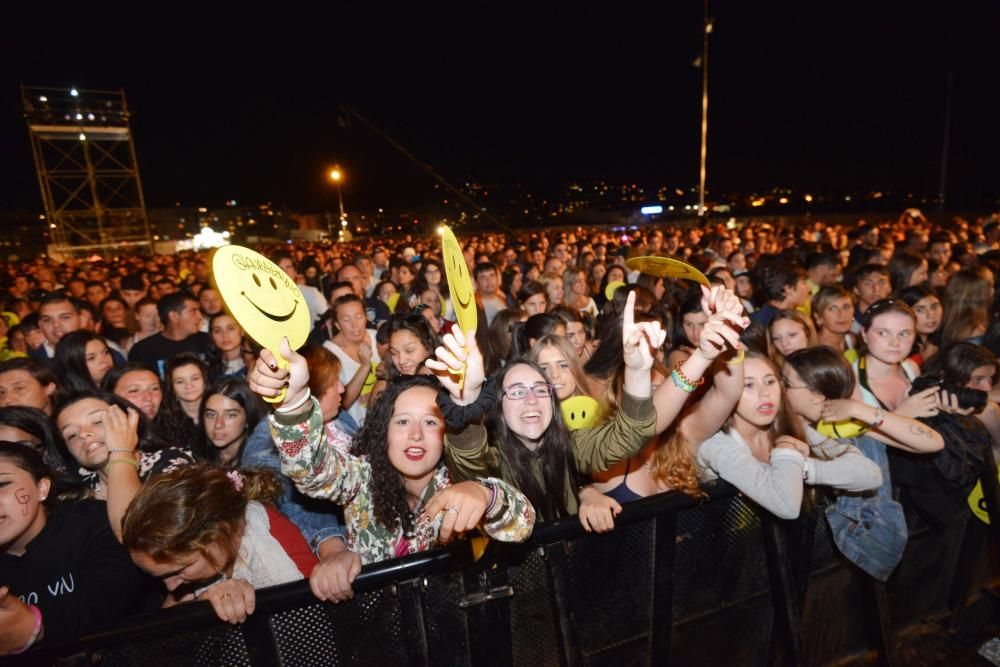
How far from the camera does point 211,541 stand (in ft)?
6.38

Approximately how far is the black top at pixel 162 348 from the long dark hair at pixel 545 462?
4.34 metres

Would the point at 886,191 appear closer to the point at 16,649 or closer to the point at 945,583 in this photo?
the point at 945,583

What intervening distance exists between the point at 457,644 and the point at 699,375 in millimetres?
1425

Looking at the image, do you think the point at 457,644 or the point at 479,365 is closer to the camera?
the point at 479,365

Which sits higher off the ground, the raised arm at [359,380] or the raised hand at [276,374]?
the raised hand at [276,374]

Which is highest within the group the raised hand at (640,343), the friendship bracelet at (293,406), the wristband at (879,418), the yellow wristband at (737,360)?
the raised hand at (640,343)

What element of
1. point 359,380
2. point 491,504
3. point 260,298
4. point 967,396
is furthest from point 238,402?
point 967,396

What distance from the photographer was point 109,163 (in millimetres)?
28125

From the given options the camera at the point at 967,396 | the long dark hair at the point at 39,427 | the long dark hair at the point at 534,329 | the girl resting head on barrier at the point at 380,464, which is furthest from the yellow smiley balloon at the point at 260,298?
the camera at the point at 967,396

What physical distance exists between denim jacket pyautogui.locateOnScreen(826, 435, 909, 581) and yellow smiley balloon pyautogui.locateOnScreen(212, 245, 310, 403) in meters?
2.48

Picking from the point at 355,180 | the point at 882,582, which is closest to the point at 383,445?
the point at 882,582

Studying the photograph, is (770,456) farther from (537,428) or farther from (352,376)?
(352,376)

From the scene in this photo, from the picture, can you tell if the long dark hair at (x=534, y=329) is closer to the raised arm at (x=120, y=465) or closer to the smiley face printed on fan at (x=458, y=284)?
the smiley face printed on fan at (x=458, y=284)

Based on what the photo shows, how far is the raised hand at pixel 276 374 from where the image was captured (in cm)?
169
